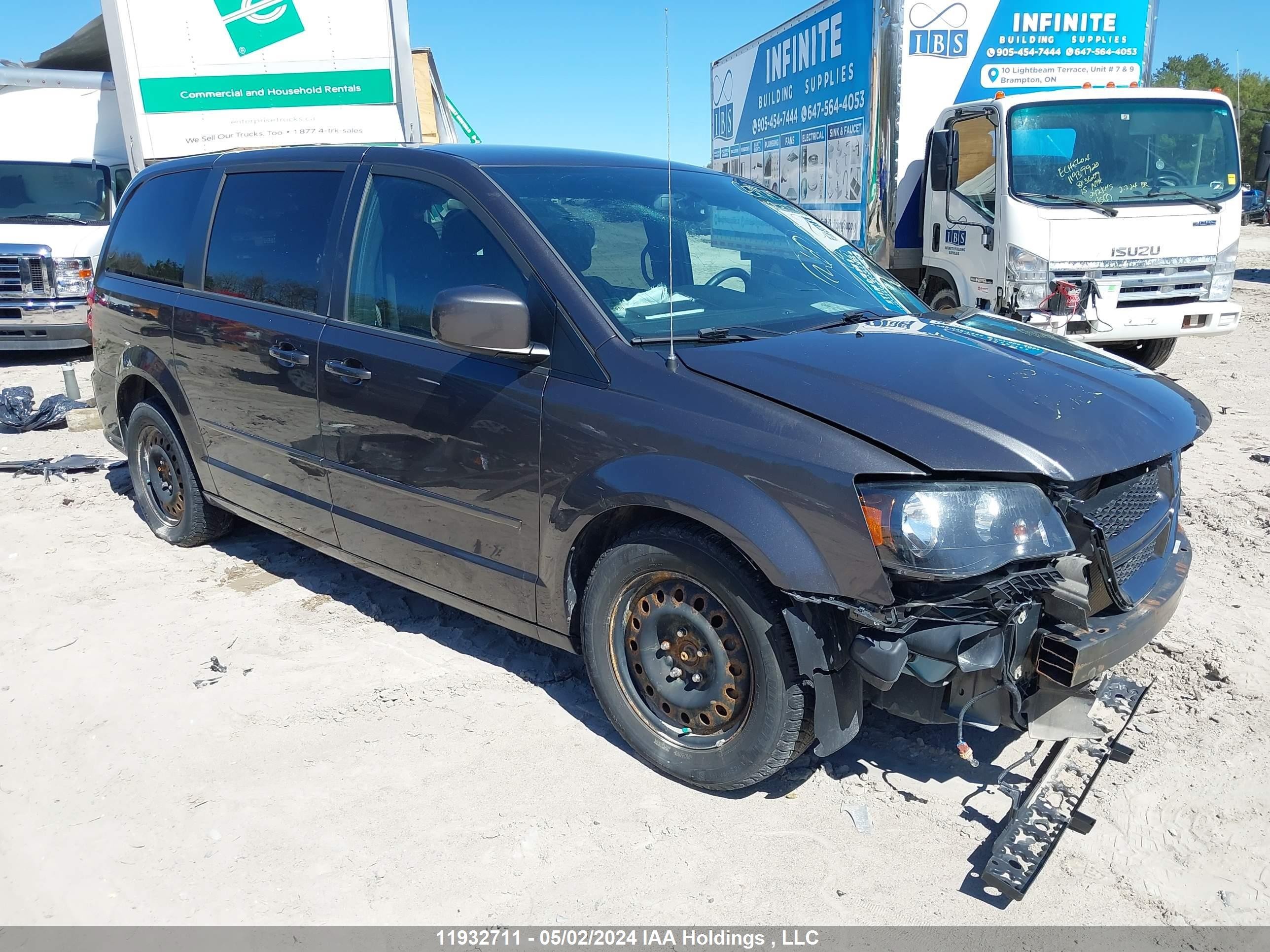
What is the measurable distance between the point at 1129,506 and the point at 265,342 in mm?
3335

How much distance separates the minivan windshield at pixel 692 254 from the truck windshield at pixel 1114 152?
482 centimetres

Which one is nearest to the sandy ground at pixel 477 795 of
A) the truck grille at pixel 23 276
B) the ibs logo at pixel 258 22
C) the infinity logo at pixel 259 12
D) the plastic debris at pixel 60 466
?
the plastic debris at pixel 60 466

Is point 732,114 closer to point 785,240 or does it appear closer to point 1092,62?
point 1092,62

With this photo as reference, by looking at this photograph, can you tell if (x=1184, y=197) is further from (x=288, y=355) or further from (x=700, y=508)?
(x=288, y=355)

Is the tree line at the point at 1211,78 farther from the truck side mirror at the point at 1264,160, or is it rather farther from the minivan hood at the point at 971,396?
the minivan hood at the point at 971,396

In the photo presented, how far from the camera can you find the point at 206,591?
470cm

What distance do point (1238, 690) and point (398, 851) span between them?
9.76 feet

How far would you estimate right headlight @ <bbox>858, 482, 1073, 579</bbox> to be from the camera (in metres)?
2.45

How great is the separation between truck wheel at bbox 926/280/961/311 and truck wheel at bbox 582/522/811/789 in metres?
6.91

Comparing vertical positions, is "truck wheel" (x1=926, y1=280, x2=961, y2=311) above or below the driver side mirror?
below

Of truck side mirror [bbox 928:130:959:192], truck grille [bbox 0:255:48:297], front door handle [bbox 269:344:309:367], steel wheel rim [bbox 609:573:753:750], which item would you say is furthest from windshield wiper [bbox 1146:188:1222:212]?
truck grille [bbox 0:255:48:297]

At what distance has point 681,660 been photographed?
9.77ft

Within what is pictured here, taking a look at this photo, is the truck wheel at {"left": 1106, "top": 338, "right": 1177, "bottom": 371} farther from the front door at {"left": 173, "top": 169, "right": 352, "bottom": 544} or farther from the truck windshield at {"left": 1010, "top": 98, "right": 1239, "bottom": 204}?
the front door at {"left": 173, "top": 169, "right": 352, "bottom": 544}

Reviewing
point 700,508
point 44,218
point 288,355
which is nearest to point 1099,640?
point 700,508
